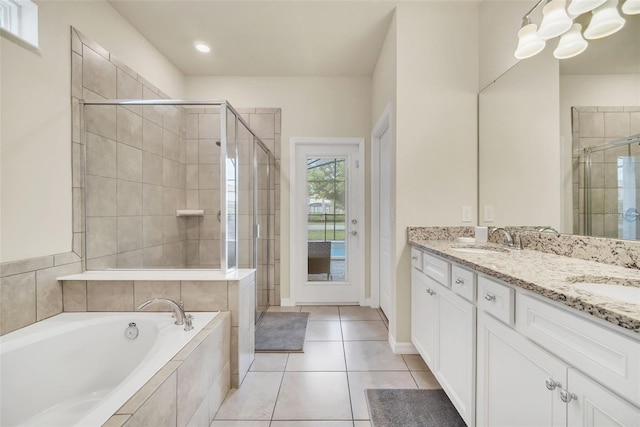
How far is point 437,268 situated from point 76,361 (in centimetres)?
209

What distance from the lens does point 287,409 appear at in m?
1.53

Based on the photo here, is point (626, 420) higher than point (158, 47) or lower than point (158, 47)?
lower

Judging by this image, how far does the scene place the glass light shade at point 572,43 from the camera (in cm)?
133

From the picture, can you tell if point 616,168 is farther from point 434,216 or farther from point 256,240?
point 256,240

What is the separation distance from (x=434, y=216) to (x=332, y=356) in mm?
1367

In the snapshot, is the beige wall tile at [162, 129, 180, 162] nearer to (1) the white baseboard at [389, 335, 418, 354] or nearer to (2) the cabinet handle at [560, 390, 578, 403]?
(1) the white baseboard at [389, 335, 418, 354]

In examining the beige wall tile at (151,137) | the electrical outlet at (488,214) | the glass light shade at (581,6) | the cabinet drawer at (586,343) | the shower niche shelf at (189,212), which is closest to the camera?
the cabinet drawer at (586,343)

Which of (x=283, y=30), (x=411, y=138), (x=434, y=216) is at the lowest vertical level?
(x=434, y=216)

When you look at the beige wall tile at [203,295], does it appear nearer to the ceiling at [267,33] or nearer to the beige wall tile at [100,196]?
the beige wall tile at [100,196]

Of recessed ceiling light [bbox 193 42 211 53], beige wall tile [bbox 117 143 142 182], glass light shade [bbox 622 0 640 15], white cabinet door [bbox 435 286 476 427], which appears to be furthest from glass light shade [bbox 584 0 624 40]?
beige wall tile [bbox 117 143 142 182]

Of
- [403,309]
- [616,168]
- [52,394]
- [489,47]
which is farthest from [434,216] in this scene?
[52,394]

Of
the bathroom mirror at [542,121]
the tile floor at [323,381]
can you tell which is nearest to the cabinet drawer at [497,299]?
the bathroom mirror at [542,121]

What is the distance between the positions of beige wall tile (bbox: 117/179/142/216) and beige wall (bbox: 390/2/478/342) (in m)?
2.23

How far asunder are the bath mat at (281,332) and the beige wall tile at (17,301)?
1.44 metres
